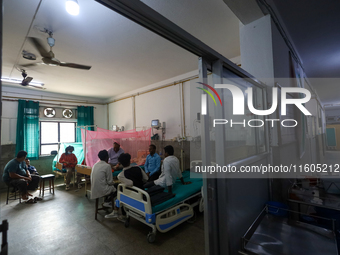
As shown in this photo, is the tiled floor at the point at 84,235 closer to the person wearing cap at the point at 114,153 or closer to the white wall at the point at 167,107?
the person wearing cap at the point at 114,153

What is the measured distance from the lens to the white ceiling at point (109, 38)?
2.43 metres

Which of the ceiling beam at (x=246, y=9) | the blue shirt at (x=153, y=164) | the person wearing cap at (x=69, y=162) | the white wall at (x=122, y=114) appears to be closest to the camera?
the ceiling beam at (x=246, y=9)

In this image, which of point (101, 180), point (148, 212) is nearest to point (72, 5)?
point (101, 180)

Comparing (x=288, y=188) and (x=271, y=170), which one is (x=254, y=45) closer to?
(x=271, y=170)

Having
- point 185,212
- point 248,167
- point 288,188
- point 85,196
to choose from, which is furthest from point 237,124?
point 85,196

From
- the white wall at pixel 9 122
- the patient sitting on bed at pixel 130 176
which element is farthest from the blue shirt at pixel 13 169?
the patient sitting on bed at pixel 130 176

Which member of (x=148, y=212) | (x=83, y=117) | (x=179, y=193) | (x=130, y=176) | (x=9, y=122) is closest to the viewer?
(x=148, y=212)

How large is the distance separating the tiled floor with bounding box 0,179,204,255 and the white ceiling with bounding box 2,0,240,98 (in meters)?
3.07

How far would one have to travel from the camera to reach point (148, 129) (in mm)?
5645

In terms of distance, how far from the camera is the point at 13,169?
3.80 m

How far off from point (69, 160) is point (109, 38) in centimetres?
364

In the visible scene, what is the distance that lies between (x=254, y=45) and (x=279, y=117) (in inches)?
36.7

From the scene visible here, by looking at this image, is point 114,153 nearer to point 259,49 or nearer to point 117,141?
point 117,141

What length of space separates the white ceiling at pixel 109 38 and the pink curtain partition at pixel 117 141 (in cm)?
161
